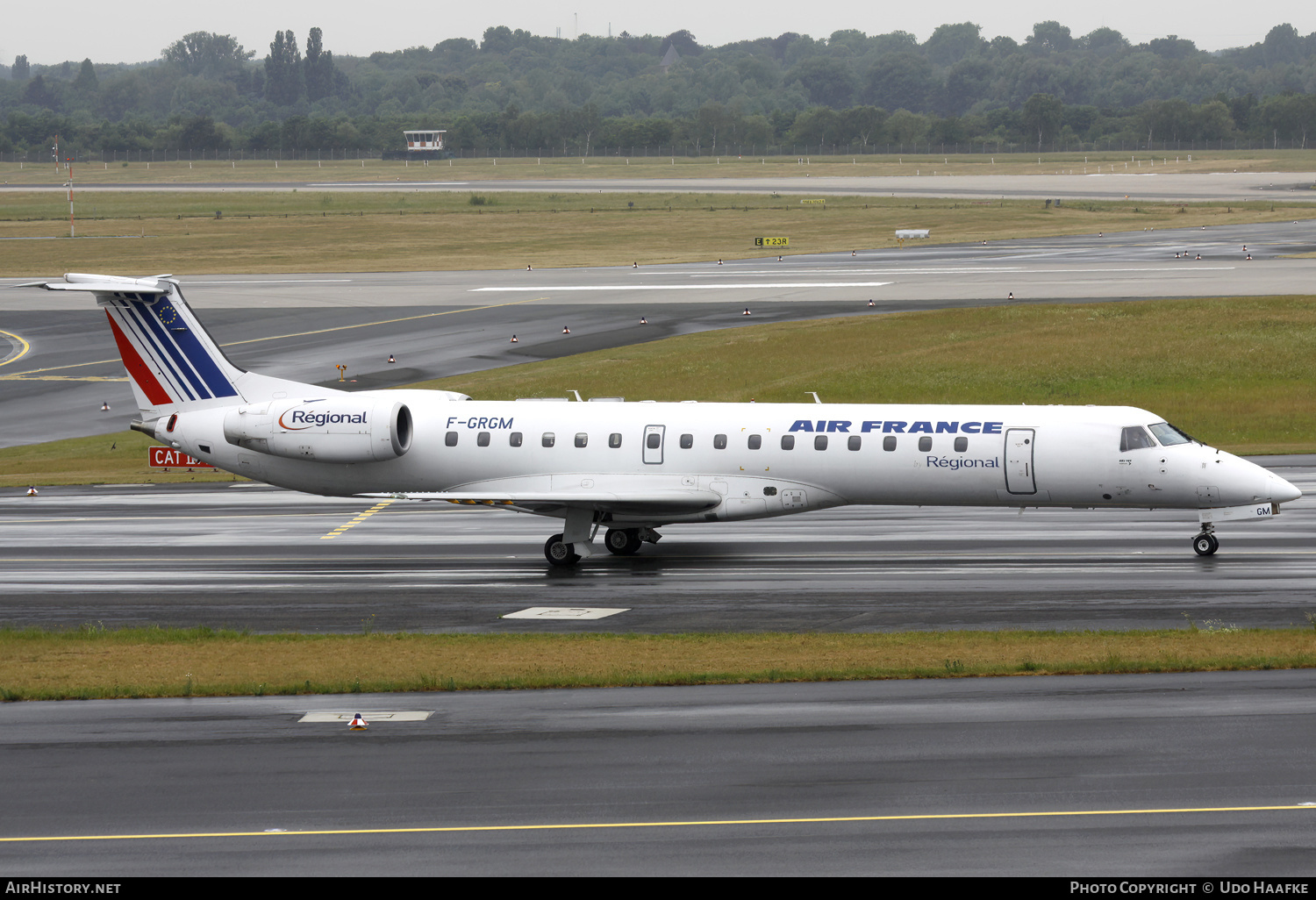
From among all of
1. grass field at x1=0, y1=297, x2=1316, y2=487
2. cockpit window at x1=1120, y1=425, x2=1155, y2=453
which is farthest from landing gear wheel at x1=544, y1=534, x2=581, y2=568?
grass field at x1=0, y1=297, x2=1316, y2=487

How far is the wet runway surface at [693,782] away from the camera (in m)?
14.1

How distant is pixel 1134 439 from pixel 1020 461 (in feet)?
7.57

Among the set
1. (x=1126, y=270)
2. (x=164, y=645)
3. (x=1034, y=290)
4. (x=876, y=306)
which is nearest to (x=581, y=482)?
(x=164, y=645)

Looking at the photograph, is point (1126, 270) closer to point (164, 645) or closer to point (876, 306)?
point (876, 306)

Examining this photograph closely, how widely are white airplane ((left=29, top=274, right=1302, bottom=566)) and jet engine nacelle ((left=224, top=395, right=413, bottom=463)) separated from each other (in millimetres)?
38

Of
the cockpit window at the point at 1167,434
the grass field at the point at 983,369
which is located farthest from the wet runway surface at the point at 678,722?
the grass field at the point at 983,369

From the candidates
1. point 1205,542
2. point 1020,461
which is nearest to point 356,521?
point 1020,461

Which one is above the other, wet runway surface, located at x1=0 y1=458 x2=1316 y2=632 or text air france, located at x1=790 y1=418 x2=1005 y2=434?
text air france, located at x1=790 y1=418 x2=1005 y2=434

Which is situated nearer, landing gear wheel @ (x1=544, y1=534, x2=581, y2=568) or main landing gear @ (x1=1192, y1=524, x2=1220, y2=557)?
main landing gear @ (x1=1192, y1=524, x2=1220, y2=557)

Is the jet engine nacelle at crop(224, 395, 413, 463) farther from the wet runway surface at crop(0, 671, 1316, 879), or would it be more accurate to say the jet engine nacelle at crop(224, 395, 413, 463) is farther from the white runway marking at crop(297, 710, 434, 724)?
the white runway marking at crop(297, 710, 434, 724)

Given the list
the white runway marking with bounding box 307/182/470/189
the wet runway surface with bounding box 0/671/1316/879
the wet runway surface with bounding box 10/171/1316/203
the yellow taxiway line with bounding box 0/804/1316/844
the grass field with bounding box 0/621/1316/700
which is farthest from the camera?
the white runway marking with bounding box 307/182/470/189

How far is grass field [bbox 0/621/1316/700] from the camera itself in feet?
68.0

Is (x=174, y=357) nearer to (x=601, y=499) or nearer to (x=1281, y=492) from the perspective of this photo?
(x=601, y=499)

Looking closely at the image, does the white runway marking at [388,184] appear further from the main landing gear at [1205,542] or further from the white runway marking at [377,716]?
the white runway marking at [377,716]
